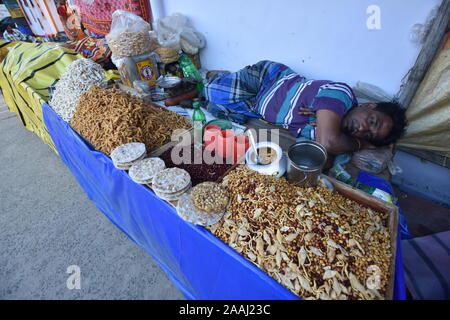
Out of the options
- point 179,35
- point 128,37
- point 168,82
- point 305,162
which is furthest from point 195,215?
point 179,35

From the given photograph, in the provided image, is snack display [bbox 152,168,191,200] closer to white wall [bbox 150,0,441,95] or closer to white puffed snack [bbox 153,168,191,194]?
white puffed snack [bbox 153,168,191,194]

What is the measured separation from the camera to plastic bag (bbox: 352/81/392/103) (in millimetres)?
2055

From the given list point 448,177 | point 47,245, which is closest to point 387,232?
point 448,177

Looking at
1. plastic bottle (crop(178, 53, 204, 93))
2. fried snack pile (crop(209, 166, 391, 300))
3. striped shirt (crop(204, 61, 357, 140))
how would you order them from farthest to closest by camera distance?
plastic bottle (crop(178, 53, 204, 93))
striped shirt (crop(204, 61, 357, 140))
fried snack pile (crop(209, 166, 391, 300))

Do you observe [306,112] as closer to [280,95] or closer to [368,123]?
[280,95]

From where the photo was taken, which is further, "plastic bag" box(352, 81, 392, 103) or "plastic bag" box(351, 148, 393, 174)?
"plastic bag" box(352, 81, 392, 103)

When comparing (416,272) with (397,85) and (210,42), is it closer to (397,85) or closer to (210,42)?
(397,85)

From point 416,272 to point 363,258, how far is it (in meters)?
0.67

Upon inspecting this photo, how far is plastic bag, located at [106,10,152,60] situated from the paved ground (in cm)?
176

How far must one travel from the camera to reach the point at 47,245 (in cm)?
214

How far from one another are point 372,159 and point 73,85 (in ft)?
9.37

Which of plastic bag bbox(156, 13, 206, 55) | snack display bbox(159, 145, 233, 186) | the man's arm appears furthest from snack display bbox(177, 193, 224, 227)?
plastic bag bbox(156, 13, 206, 55)
